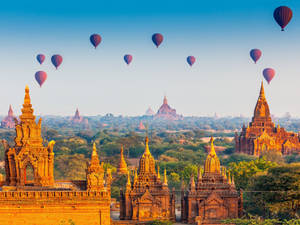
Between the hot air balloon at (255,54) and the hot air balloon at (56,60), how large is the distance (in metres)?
43.9

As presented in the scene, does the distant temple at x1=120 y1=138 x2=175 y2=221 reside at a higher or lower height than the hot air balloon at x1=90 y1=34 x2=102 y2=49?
lower

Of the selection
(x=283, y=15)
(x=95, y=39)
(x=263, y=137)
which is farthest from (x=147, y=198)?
(x=95, y=39)

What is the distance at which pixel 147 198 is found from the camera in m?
35.3

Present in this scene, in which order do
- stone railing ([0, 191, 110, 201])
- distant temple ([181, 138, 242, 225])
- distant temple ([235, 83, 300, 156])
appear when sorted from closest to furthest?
stone railing ([0, 191, 110, 201]) < distant temple ([181, 138, 242, 225]) < distant temple ([235, 83, 300, 156])

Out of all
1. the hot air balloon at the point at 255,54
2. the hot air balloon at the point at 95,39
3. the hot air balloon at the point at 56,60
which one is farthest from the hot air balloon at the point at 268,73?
the hot air balloon at the point at 56,60

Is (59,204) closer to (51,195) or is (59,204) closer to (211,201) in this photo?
(51,195)

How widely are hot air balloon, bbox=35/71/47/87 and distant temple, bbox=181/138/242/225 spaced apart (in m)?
89.2

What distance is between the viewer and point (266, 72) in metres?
116

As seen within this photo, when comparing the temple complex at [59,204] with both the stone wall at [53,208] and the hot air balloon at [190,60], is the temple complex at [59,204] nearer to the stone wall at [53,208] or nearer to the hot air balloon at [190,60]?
the stone wall at [53,208]

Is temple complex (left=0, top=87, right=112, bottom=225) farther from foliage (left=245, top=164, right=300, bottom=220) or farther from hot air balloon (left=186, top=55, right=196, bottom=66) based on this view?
hot air balloon (left=186, top=55, right=196, bottom=66)

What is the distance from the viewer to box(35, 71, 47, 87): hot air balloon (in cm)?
11981

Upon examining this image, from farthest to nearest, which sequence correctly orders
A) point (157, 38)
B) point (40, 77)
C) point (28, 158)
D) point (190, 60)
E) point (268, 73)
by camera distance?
1. point (190, 60)
2. point (40, 77)
3. point (268, 73)
4. point (157, 38)
5. point (28, 158)

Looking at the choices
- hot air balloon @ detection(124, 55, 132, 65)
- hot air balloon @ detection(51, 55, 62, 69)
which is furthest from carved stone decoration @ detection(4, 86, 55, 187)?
hot air balloon @ detection(124, 55, 132, 65)

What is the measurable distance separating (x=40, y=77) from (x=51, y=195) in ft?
314
